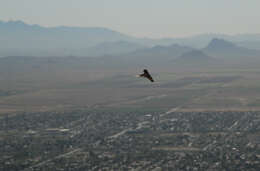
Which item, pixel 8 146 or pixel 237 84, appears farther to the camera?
pixel 237 84

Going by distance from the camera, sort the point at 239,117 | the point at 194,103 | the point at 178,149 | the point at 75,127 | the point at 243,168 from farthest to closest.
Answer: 1. the point at 194,103
2. the point at 239,117
3. the point at 75,127
4. the point at 178,149
5. the point at 243,168

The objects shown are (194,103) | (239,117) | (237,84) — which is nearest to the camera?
(239,117)

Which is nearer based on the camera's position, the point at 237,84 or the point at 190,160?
the point at 190,160

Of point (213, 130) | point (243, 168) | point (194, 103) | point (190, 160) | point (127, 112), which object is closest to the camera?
point (243, 168)

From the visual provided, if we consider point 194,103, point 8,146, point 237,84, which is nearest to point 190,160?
point 8,146

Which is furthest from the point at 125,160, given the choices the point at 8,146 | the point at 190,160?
the point at 8,146

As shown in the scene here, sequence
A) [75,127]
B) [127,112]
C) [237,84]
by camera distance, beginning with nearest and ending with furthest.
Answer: [75,127] → [127,112] → [237,84]

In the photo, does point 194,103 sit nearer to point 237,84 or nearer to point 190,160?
point 237,84

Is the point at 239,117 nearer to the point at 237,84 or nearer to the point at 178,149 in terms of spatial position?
the point at 178,149

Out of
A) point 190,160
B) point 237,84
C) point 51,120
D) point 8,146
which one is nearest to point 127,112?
point 51,120
